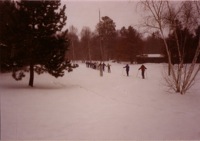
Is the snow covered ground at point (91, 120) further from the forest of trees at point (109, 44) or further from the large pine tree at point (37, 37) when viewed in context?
the forest of trees at point (109, 44)

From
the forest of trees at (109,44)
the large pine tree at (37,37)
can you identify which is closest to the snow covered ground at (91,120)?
the large pine tree at (37,37)

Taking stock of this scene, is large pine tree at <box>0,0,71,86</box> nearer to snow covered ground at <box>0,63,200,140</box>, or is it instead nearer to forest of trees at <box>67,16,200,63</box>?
snow covered ground at <box>0,63,200,140</box>

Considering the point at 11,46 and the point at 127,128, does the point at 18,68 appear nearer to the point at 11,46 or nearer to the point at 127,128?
the point at 11,46

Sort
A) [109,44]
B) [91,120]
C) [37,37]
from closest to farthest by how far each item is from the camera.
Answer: [91,120]
[37,37]
[109,44]

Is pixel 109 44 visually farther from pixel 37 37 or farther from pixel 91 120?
pixel 91 120

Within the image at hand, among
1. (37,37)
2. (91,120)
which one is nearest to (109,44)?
(37,37)

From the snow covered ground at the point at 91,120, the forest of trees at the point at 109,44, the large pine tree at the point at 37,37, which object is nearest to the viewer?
the snow covered ground at the point at 91,120

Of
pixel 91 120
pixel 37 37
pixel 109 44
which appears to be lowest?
pixel 91 120

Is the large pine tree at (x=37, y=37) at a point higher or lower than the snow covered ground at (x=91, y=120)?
higher

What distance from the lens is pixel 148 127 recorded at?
831 centimetres

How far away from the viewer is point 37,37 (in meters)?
16.0

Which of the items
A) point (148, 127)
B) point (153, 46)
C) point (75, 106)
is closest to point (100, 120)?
point (148, 127)

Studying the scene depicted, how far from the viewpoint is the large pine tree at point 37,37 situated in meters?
15.1

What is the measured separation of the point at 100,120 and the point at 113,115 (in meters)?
0.82
